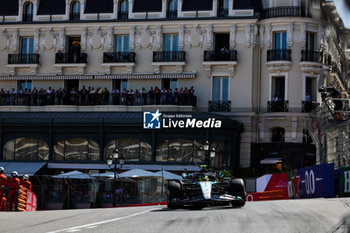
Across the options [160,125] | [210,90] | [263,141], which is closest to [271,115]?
[263,141]

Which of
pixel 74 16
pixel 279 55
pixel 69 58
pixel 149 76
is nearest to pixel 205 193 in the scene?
pixel 279 55

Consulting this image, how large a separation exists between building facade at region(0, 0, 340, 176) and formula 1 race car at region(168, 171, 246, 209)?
29.9m

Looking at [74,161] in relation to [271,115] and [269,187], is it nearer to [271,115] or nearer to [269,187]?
[271,115]

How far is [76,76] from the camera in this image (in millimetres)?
55250

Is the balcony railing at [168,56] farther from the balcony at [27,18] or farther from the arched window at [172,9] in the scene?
the balcony at [27,18]

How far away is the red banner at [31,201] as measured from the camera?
25.5 metres

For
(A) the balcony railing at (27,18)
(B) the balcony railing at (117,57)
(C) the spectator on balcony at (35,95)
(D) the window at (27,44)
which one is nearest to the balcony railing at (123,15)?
(B) the balcony railing at (117,57)

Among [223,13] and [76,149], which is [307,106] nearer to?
[223,13]

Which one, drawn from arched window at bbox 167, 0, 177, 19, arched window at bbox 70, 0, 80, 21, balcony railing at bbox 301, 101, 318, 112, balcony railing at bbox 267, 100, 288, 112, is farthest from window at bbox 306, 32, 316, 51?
arched window at bbox 70, 0, 80, 21

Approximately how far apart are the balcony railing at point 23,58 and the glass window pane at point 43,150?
842cm

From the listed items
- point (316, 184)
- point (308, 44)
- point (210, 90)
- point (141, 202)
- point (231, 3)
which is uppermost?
point (231, 3)

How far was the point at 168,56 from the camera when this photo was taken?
53.8 meters

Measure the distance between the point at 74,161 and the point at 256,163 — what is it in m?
14.4

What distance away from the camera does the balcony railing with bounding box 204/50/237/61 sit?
5241 cm
